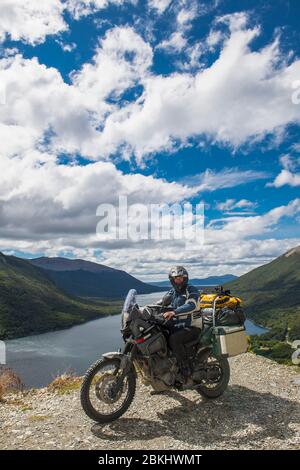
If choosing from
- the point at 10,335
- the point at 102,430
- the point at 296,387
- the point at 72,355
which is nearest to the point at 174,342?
the point at 102,430

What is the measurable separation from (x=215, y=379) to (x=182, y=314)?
2289 millimetres

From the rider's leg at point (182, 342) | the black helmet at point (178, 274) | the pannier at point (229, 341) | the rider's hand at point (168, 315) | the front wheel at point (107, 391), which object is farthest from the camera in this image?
the pannier at point (229, 341)

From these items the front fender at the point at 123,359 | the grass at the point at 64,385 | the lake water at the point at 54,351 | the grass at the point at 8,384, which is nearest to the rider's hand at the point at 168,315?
the front fender at the point at 123,359

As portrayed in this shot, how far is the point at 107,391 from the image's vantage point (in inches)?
296

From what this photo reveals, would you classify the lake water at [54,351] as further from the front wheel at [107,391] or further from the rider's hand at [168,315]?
the rider's hand at [168,315]

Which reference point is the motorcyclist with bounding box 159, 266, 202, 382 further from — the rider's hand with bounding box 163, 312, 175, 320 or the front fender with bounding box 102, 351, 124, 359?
the front fender with bounding box 102, 351, 124, 359

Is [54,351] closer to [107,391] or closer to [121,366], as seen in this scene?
[107,391]

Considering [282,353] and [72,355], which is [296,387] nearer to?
[282,353]

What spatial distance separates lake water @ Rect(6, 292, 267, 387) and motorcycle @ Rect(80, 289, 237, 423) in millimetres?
77228

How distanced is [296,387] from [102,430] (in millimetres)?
6340

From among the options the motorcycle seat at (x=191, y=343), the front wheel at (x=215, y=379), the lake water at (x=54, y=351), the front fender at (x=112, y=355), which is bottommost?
the lake water at (x=54, y=351)

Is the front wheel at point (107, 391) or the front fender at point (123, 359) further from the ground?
the front fender at point (123, 359)

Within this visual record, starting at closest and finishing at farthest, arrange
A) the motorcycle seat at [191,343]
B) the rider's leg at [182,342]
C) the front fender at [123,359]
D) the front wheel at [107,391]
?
1. the front wheel at [107,391]
2. the front fender at [123,359]
3. the rider's leg at [182,342]
4. the motorcycle seat at [191,343]

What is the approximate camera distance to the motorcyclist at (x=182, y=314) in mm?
8359
